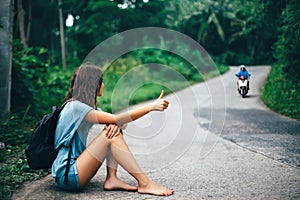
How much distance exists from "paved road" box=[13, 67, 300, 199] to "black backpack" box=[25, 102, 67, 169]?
33 centimetres

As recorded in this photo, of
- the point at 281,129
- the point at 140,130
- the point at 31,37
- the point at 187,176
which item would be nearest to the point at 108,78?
the point at 140,130

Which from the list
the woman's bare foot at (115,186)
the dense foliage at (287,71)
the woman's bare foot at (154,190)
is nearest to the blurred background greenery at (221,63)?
the dense foliage at (287,71)

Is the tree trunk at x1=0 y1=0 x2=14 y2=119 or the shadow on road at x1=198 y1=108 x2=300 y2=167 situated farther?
the tree trunk at x1=0 y1=0 x2=14 y2=119

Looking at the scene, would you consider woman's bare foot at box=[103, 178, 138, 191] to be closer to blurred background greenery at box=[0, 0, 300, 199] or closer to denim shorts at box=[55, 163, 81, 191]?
denim shorts at box=[55, 163, 81, 191]

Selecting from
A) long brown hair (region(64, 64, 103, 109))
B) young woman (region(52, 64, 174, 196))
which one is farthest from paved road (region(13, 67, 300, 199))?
long brown hair (region(64, 64, 103, 109))

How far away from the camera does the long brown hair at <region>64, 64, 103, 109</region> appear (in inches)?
120

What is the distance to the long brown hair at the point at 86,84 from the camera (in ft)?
10.00

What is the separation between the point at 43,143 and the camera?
3.07m

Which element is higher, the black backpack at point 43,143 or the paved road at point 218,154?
the black backpack at point 43,143

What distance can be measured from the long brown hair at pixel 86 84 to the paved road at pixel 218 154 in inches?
33.5

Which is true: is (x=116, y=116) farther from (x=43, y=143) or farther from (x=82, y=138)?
(x=43, y=143)

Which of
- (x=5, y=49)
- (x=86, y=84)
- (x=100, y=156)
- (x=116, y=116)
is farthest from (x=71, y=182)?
(x=5, y=49)

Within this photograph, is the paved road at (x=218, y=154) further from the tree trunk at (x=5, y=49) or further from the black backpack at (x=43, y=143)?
the tree trunk at (x=5, y=49)

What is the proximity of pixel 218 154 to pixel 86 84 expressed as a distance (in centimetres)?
251
